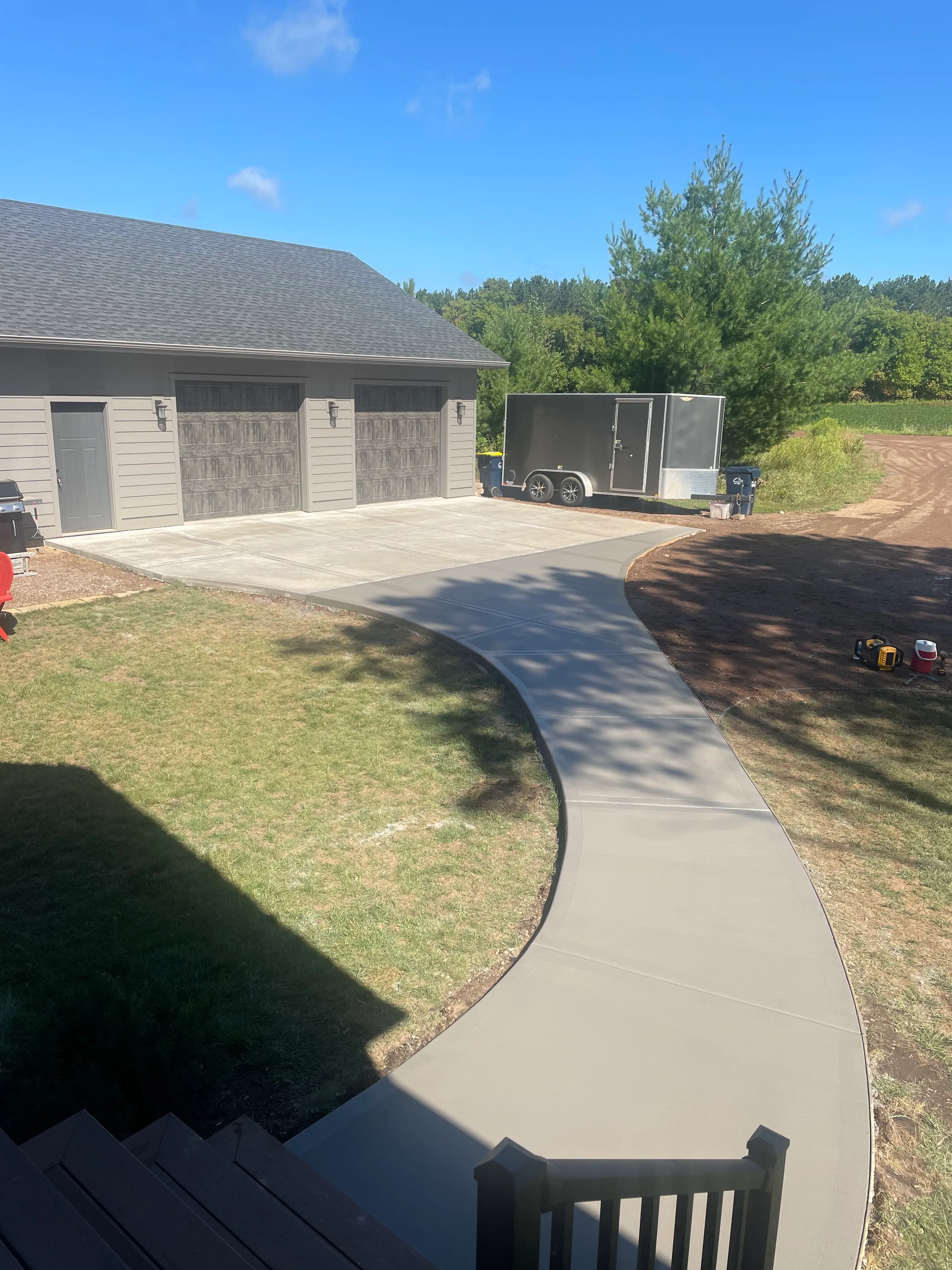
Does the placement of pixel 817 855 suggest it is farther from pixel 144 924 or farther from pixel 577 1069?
pixel 144 924

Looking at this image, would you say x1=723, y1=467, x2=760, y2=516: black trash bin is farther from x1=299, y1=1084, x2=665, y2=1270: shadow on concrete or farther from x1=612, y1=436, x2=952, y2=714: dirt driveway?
x1=299, y1=1084, x2=665, y2=1270: shadow on concrete

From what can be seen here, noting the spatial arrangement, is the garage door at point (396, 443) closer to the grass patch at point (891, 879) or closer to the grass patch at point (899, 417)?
the grass patch at point (891, 879)

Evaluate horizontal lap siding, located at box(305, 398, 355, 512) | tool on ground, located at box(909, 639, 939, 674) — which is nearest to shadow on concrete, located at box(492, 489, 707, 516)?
horizontal lap siding, located at box(305, 398, 355, 512)

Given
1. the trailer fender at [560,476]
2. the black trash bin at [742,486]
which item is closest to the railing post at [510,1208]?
the black trash bin at [742,486]

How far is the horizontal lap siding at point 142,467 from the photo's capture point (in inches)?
630

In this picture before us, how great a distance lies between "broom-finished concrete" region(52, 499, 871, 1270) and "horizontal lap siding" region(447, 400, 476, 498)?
47.3 feet

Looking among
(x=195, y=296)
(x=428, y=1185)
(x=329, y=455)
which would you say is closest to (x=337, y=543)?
(x=329, y=455)

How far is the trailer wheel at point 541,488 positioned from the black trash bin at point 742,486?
152 inches

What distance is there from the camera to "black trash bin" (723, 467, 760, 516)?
2002cm

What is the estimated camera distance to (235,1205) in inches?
95.9

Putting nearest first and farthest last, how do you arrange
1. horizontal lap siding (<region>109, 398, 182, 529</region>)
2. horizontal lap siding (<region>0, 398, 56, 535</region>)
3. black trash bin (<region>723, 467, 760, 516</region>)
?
1. horizontal lap siding (<region>0, 398, 56, 535</region>)
2. horizontal lap siding (<region>109, 398, 182, 529</region>)
3. black trash bin (<region>723, 467, 760, 516</region>)

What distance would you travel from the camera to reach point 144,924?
481 cm

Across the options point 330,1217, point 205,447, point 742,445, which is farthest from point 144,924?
point 742,445

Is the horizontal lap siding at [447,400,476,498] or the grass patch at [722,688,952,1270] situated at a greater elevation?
the horizontal lap siding at [447,400,476,498]
